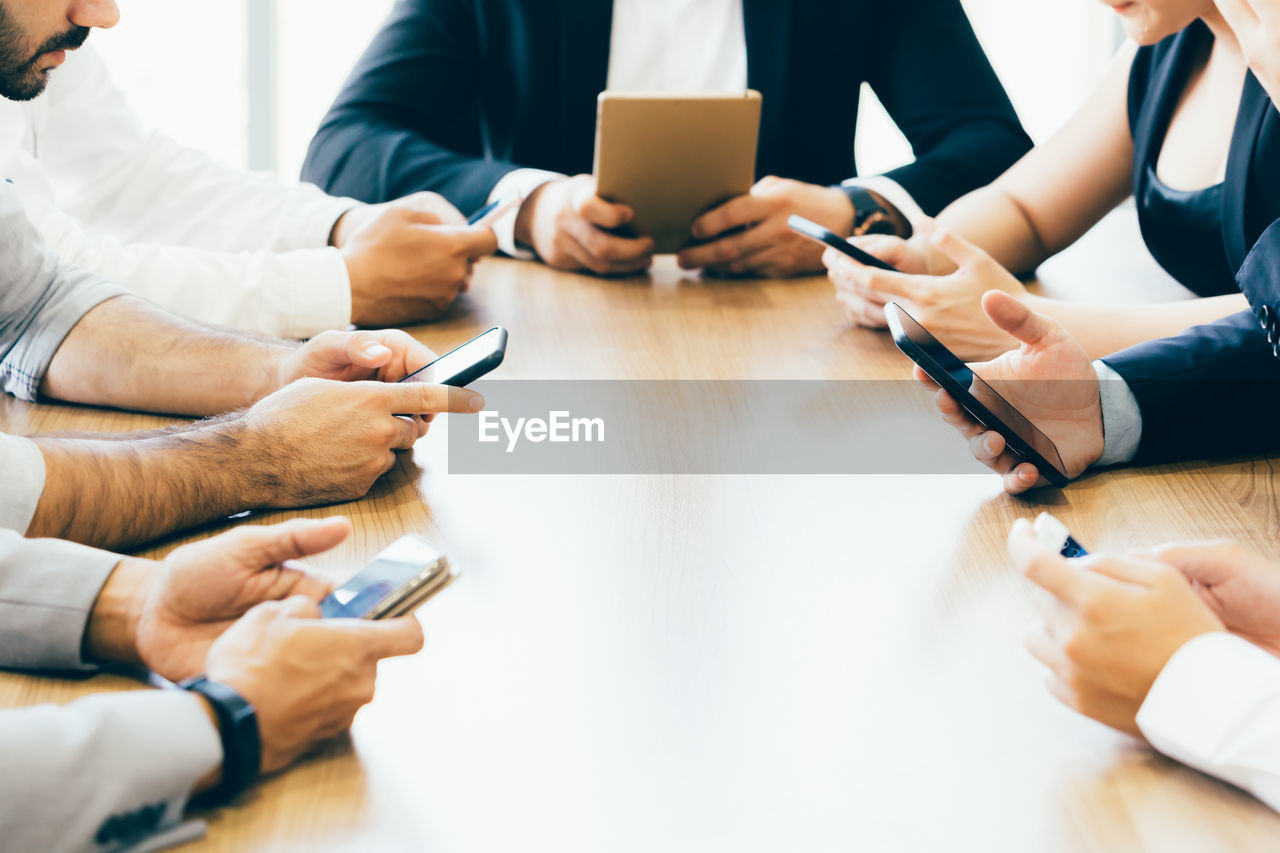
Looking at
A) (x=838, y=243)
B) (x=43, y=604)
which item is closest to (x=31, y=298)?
(x=43, y=604)

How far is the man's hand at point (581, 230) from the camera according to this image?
1.59 meters

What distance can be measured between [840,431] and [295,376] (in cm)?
55

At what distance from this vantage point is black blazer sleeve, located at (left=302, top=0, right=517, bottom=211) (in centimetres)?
179

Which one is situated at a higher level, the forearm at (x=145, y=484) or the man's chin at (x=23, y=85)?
the man's chin at (x=23, y=85)

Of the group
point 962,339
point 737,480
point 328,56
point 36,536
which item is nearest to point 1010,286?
point 962,339

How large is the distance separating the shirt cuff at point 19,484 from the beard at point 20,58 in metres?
0.51

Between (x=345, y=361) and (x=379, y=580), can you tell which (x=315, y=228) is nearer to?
(x=345, y=361)

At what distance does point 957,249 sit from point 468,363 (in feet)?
2.17

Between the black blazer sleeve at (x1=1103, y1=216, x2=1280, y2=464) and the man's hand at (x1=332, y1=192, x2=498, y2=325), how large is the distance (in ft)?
2.62

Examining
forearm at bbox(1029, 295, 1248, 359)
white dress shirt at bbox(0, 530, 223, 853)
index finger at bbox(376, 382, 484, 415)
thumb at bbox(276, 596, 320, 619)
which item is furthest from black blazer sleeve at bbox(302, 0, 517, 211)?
white dress shirt at bbox(0, 530, 223, 853)

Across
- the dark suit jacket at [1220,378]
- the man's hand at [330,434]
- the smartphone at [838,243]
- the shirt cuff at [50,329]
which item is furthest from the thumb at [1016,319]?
the shirt cuff at [50,329]

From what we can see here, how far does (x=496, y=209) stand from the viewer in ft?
5.13

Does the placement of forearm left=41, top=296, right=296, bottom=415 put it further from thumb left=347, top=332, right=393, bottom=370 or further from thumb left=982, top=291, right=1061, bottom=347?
thumb left=982, top=291, right=1061, bottom=347

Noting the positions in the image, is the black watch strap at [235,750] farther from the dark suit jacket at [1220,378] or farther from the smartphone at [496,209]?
the smartphone at [496,209]
